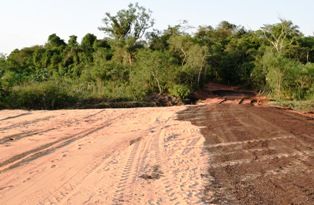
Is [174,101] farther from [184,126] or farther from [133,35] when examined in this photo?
[184,126]

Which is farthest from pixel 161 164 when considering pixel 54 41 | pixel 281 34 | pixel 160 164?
pixel 54 41

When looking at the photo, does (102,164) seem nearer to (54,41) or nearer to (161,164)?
(161,164)

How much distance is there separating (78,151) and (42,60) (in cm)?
3947

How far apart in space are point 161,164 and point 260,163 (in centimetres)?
175

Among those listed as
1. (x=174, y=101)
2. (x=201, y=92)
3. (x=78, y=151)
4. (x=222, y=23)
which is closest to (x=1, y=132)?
(x=78, y=151)

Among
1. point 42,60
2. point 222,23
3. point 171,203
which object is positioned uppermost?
point 222,23

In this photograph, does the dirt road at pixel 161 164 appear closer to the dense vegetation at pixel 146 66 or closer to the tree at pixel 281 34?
the dense vegetation at pixel 146 66

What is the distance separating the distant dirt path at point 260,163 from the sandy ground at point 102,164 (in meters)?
0.30

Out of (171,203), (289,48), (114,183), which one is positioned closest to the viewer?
(171,203)

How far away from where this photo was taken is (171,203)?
5.70 metres

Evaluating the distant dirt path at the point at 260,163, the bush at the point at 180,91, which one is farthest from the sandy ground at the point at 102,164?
the bush at the point at 180,91

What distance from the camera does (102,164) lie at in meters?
8.22

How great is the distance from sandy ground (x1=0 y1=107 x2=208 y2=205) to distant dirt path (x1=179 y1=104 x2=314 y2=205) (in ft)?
0.98

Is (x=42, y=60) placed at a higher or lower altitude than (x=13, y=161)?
higher
